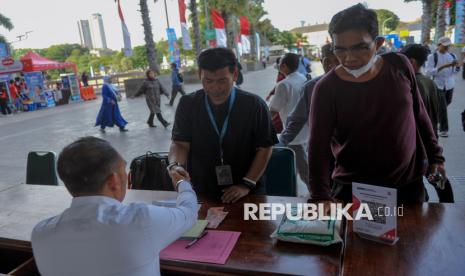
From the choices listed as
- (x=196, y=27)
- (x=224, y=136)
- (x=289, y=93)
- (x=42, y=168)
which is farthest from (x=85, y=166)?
(x=196, y=27)

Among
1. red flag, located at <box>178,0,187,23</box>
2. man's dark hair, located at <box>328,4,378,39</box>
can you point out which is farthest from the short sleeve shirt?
red flag, located at <box>178,0,187,23</box>

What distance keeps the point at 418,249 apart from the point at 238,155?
997mm

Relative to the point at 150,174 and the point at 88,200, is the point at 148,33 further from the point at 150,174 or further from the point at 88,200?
the point at 88,200

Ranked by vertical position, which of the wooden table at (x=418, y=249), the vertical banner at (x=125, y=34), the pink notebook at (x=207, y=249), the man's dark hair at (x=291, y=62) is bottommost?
the pink notebook at (x=207, y=249)

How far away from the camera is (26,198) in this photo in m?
2.38

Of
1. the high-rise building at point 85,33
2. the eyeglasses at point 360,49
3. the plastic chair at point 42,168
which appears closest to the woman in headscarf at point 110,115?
the plastic chair at point 42,168

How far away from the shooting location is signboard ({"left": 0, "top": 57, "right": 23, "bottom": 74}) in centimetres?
1505

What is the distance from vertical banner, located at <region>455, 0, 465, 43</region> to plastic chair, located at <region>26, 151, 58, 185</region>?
54.3 ft

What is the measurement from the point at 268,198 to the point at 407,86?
87cm

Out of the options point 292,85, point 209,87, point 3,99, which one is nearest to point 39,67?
point 3,99

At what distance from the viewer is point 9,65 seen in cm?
1523

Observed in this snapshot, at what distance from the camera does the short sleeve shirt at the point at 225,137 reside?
2.01 metres

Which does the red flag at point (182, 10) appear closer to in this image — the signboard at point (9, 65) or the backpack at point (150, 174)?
the signboard at point (9, 65)

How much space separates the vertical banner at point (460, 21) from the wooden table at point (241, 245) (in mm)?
16751
